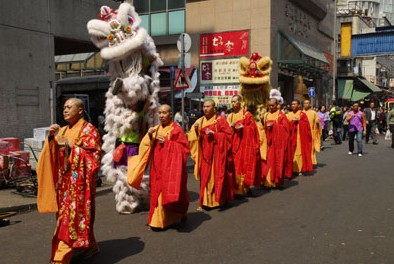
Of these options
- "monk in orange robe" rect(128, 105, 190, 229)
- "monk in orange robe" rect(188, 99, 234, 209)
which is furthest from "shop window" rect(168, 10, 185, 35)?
"monk in orange robe" rect(128, 105, 190, 229)

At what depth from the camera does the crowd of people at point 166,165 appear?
4.52 m

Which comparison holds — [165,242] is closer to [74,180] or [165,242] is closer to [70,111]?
[74,180]

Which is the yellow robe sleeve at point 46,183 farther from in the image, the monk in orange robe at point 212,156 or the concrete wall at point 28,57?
the concrete wall at point 28,57

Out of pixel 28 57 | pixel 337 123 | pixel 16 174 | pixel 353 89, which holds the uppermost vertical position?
pixel 353 89

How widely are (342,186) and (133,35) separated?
5135 millimetres

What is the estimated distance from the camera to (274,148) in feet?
30.2

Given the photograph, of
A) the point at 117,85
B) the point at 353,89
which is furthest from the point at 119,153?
the point at 353,89

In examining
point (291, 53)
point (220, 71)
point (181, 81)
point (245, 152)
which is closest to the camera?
point (245, 152)

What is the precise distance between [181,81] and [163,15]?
622 inches

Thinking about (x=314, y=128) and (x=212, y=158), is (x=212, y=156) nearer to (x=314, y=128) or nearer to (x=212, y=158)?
(x=212, y=158)

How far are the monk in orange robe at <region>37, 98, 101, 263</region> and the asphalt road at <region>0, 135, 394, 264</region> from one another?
543 mm

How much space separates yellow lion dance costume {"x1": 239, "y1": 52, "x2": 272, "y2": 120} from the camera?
405 inches

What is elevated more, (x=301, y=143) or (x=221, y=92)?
(x=221, y=92)

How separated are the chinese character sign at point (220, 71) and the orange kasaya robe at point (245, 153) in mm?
16800
